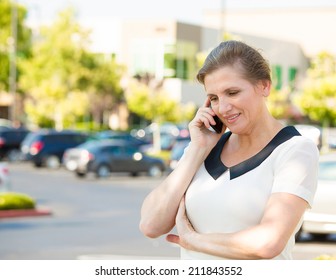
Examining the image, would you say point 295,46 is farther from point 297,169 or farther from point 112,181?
point 297,169

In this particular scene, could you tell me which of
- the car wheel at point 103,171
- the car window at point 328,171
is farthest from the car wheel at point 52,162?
the car window at point 328,171

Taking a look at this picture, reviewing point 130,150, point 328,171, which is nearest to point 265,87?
point 328,171

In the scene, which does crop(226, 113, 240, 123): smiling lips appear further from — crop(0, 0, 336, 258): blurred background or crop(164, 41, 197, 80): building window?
crop(164, 41, 197, 80): building window

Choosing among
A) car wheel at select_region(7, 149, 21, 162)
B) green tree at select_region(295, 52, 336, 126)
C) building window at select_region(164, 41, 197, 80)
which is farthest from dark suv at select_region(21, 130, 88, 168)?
building window at select_region(164, 41, 197, 80)

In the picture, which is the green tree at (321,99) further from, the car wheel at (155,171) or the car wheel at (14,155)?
the car wheel at (14,155)

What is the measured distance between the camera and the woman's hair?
3.34m

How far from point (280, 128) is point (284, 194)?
33cm

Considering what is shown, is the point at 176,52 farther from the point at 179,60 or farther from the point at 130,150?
the point at 130,150

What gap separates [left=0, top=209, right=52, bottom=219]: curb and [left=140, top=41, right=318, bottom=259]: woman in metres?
17.6

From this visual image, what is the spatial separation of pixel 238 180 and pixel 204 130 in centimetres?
39

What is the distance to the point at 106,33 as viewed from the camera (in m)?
68.0

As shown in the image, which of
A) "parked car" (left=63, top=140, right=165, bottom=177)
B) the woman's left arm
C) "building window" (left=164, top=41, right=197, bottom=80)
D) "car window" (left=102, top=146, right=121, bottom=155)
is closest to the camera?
the woman's left arm

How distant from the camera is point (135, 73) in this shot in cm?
6600
